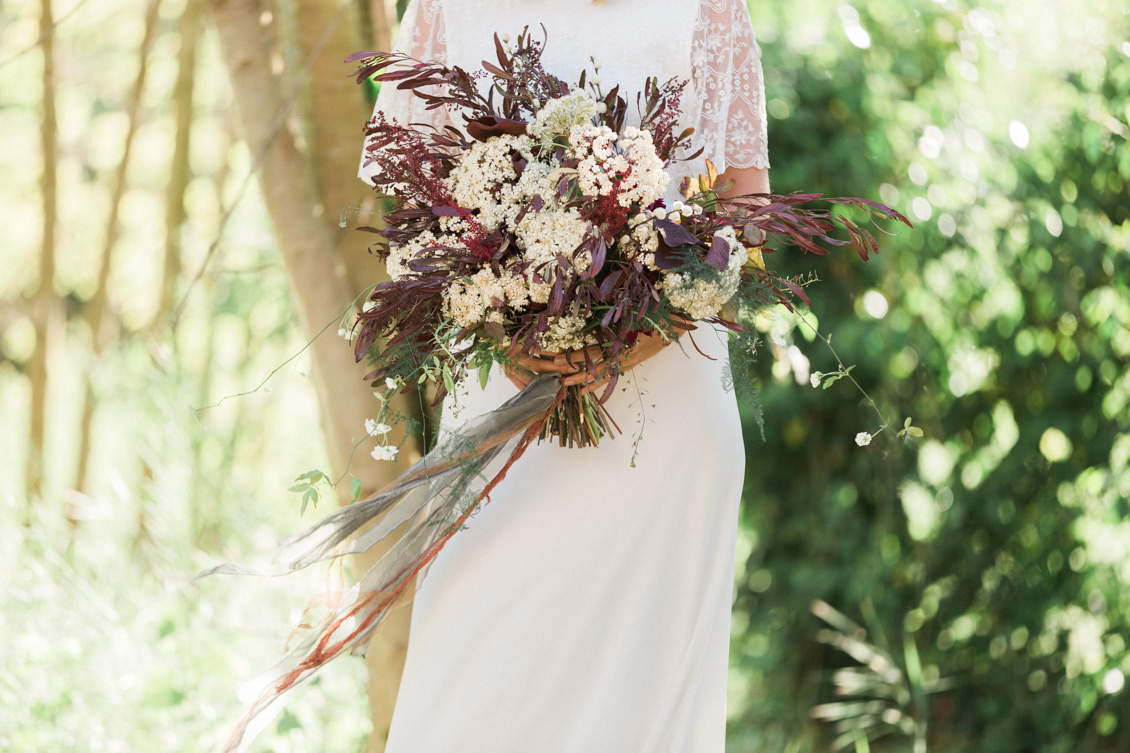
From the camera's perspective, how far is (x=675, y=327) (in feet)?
5.96

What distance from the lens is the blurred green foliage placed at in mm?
2955

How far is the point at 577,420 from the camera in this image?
76.2 inches

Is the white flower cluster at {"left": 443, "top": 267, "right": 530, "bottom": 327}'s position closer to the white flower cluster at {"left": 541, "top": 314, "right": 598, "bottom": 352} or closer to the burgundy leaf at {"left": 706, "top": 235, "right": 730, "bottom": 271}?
the white flower cluster at {"left": 541, "top": 314, "right": 598, "bottom": 352}

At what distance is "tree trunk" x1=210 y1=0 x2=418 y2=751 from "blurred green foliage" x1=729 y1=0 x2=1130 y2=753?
3.85 ft

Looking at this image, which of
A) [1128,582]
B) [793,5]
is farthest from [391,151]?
[1128,582]

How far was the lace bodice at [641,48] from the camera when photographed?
2027 millimetres

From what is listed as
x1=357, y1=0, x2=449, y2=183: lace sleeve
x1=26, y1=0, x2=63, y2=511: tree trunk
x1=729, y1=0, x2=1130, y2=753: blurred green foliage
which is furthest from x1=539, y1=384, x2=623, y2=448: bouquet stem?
x1=26, y1=0, x2=63, y2=511: tree trunk

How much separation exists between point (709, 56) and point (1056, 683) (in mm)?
2123

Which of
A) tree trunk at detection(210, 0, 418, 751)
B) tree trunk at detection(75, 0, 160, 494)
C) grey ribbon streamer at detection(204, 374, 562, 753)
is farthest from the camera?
tree trunk at detection(75, 0, 160, 494)

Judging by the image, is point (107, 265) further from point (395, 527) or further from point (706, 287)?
point (706, 287)

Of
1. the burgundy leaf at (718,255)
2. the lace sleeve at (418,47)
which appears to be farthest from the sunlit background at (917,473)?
the burgundy leaf at (718,255)

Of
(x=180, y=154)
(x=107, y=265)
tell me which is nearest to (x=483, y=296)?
(x=180, y=154)

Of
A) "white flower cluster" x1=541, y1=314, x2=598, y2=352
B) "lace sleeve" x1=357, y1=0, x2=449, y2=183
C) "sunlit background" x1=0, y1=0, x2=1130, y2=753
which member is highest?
"lace sleeve" x1=357, y1=0, x2=449, y2=183

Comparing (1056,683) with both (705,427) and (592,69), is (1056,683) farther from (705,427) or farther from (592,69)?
(592,69)
